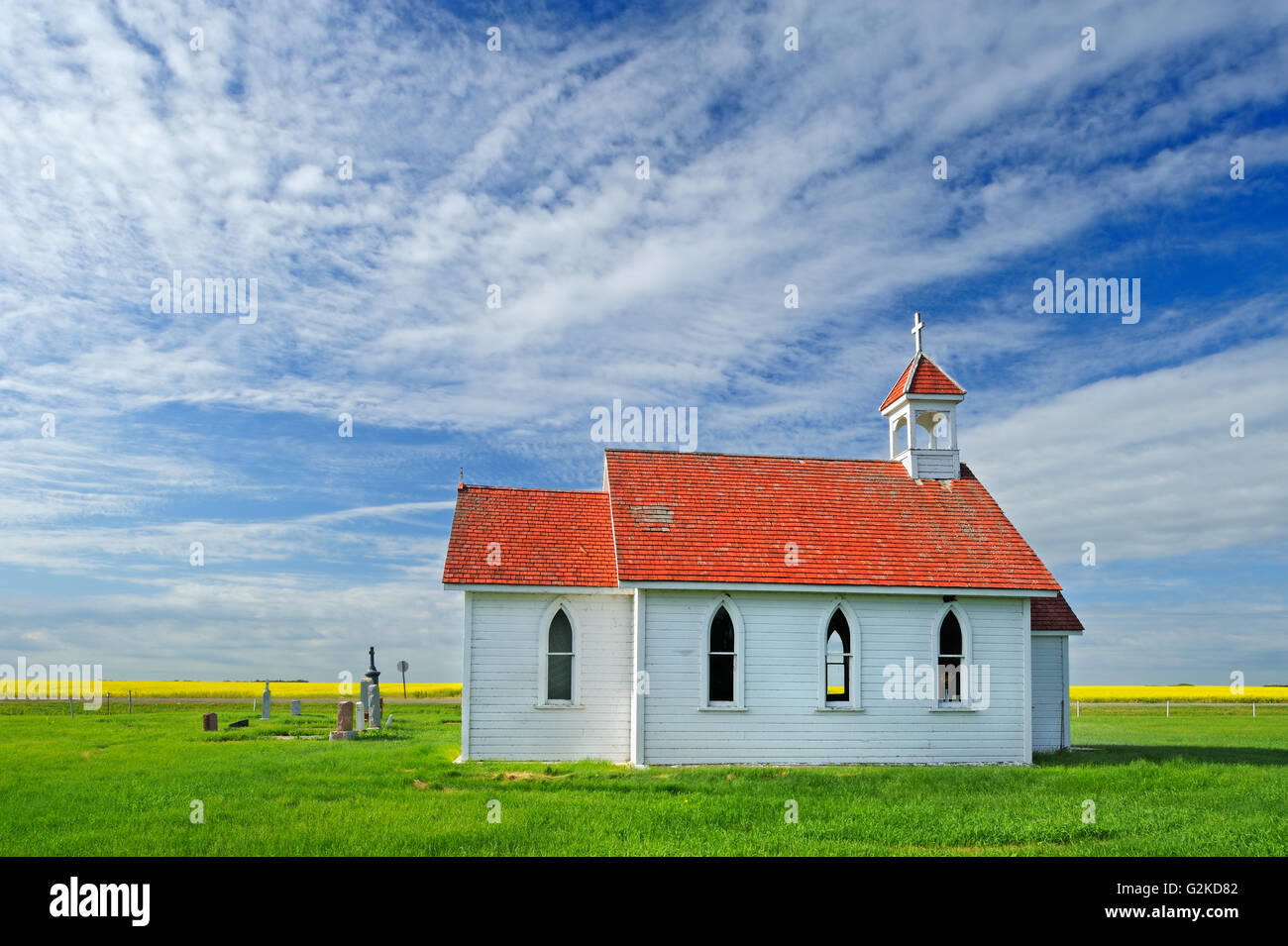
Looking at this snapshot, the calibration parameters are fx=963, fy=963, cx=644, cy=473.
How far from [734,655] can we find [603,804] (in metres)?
6.73

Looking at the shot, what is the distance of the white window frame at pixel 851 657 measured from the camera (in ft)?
69.2

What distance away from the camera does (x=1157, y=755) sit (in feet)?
78.8

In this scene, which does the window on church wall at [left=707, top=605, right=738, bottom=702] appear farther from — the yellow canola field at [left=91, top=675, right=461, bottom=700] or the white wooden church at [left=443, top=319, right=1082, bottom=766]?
the yellow canola field at [left=91, top=675, right=461, bottom=700]

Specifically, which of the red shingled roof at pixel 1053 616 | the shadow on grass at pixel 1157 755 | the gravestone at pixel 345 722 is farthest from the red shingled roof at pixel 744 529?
the gravestone at pixel 345 722

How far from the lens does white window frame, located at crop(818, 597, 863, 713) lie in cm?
2109

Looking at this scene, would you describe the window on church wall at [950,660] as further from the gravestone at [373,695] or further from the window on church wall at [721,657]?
the gravestone at [373,695]

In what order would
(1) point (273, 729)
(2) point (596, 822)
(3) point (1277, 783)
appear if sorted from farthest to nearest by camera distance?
(1) point (273, 729) < (3) point (1277, 783) < (2) point (596, 822)

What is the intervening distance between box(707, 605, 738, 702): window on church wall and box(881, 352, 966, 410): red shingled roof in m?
8.72

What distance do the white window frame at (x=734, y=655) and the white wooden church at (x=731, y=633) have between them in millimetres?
34

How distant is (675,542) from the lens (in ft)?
71.0
